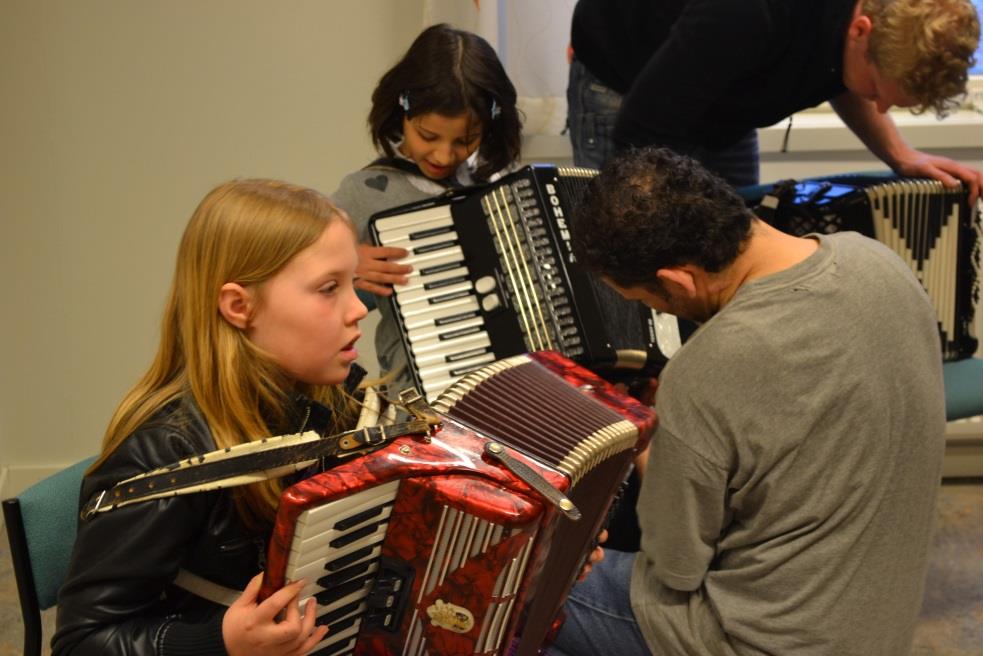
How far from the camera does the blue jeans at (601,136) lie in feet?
7.32

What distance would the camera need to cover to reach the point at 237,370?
117 cm

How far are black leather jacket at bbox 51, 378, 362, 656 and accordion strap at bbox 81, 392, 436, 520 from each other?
21 mm

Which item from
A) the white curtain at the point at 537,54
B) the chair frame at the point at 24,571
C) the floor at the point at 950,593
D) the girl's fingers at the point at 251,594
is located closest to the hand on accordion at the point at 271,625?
the girl's fingers at the point at 251,594

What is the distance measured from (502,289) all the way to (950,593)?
1.50 meters

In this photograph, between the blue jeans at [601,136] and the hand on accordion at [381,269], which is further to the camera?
the blue jeans at [601,136]

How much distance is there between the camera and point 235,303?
Result: 3.86 ft

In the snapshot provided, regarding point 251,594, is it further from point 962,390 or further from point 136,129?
point 136,129

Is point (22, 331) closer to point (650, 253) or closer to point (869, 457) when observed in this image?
point (650, 253)

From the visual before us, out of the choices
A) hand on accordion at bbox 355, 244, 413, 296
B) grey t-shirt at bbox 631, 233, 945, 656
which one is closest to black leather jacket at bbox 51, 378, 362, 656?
grey t-shirt at bbox 631, 233, 945, 656

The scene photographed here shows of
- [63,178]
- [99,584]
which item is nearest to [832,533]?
[99,584]

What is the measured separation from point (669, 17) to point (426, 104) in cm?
56

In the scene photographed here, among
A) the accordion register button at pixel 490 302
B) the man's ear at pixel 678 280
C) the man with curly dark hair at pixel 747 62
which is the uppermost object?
the man with curly dark hair at pixel 747 62

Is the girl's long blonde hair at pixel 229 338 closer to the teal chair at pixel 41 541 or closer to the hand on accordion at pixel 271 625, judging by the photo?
the hand on accordion at pixel 271 625

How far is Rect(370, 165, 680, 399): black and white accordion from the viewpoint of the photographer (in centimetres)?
178
